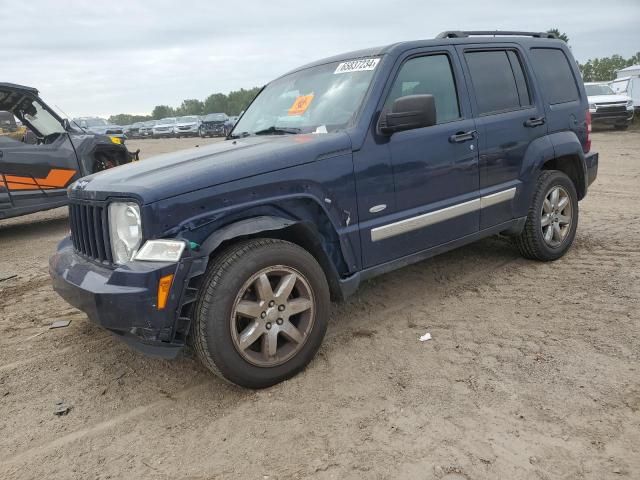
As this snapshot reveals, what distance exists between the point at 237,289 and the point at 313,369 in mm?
769

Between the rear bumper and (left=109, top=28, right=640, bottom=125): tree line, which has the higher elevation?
(left=109, top=28, right=640, bottom=125): tree line

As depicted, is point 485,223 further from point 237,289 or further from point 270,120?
point 237,289

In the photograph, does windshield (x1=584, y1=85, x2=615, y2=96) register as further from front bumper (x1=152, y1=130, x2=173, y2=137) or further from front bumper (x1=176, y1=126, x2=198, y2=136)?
front bumper (x1=152, y1=130, x2=173, y2=137)

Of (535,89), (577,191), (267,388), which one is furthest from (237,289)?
(577,191)

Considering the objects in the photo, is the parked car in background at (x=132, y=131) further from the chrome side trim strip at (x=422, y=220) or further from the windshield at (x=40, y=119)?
the chrome side trim strip at (x=422, y=220)

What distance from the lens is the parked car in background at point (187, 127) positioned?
119 ft

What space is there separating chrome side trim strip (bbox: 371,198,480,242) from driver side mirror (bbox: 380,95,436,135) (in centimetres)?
65

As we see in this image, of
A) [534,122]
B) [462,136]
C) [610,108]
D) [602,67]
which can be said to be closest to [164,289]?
[462,136]

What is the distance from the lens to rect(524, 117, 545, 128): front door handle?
4457 millimetres

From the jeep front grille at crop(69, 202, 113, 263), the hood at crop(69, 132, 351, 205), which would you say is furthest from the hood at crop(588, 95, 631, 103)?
the jeep front grille at crop(69, 202, 113, 263)

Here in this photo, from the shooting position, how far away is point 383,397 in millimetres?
2846

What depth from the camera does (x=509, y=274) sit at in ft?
15.4

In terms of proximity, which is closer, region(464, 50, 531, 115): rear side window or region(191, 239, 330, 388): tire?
region(191, 239, 330, 388): tire

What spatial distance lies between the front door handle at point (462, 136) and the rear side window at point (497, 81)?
0.25m
